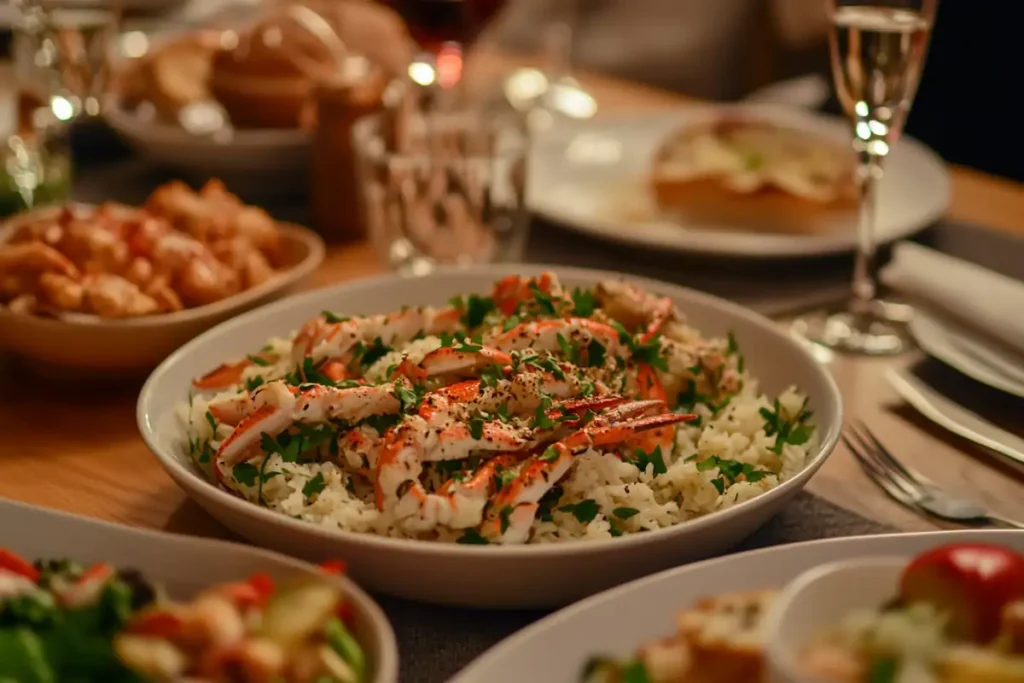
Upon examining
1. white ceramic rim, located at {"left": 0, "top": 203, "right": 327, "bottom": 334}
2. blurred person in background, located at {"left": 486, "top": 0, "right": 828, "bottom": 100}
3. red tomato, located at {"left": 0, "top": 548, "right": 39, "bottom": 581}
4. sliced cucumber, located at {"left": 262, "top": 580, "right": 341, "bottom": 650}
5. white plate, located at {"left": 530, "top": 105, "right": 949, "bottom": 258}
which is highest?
sliced cucumber, located at {"left": 262, "top": 580, "right": 341, "bottom": 650}

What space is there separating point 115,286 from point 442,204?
22.3 inches

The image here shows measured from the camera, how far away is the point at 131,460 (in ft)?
3.93

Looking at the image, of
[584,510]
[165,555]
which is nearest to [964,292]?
[584,510]

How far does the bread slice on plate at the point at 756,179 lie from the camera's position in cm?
184

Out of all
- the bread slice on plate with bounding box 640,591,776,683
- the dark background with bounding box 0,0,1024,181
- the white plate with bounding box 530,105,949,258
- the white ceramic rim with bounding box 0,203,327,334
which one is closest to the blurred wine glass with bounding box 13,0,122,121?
the white ceramic rim with bounding box 0,203,327,334

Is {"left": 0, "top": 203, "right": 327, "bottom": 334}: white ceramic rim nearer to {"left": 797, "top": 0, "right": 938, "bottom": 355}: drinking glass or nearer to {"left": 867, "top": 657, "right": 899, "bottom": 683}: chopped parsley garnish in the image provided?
{"left": 797, "top": 0, "right": 938, "bottom": 355}: drinking glass

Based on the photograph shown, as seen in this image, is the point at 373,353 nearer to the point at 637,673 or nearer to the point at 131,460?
the point at 131,460

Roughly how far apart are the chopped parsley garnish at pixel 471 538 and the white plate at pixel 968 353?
0.74m

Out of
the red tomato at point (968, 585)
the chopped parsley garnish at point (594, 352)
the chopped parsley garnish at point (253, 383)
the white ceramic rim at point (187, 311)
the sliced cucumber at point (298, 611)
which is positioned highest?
the red tomato at point (968, 585)

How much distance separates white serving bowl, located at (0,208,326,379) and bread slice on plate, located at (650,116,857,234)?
32.2 inches

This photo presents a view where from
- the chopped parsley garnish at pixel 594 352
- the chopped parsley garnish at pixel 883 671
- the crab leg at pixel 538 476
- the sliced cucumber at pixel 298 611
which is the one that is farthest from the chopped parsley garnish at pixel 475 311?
the chopped parsley garnish at pixel 883 671

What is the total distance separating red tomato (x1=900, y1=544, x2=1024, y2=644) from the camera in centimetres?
64

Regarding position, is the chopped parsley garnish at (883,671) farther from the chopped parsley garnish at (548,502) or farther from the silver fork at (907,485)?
the silver fork at (907,485)

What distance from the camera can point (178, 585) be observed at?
0.78m
